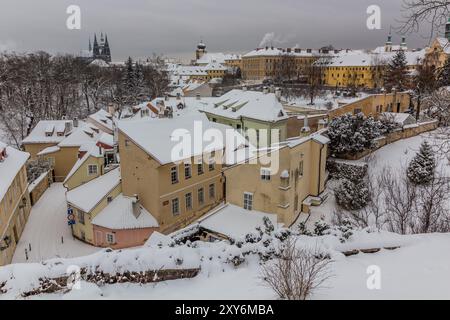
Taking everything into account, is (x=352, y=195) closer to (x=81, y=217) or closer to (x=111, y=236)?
(x=111, y=236)

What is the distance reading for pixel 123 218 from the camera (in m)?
19.4

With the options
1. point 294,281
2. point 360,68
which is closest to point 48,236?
point 294,281

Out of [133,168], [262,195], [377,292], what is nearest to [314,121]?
[262,195]

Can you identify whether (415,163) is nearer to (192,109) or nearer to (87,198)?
(87,198)

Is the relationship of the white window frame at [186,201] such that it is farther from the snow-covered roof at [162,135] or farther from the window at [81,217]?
the window at [81,217]

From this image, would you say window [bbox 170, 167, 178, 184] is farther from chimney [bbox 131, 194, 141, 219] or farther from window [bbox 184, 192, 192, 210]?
chimney [bbox 131, 194, 141, 219]

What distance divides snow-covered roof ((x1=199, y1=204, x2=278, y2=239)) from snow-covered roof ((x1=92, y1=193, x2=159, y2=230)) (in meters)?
3.89

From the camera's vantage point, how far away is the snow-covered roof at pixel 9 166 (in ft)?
60.8

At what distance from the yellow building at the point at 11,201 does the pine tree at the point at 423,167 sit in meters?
22.6

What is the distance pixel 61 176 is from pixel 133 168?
1557 cm

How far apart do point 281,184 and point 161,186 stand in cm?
663

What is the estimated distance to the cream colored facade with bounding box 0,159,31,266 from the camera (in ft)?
57.5

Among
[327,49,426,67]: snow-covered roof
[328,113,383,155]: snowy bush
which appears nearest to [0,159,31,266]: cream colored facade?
[328,113,383,155]: snowy bush

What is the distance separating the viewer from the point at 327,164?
2522 centimetres
